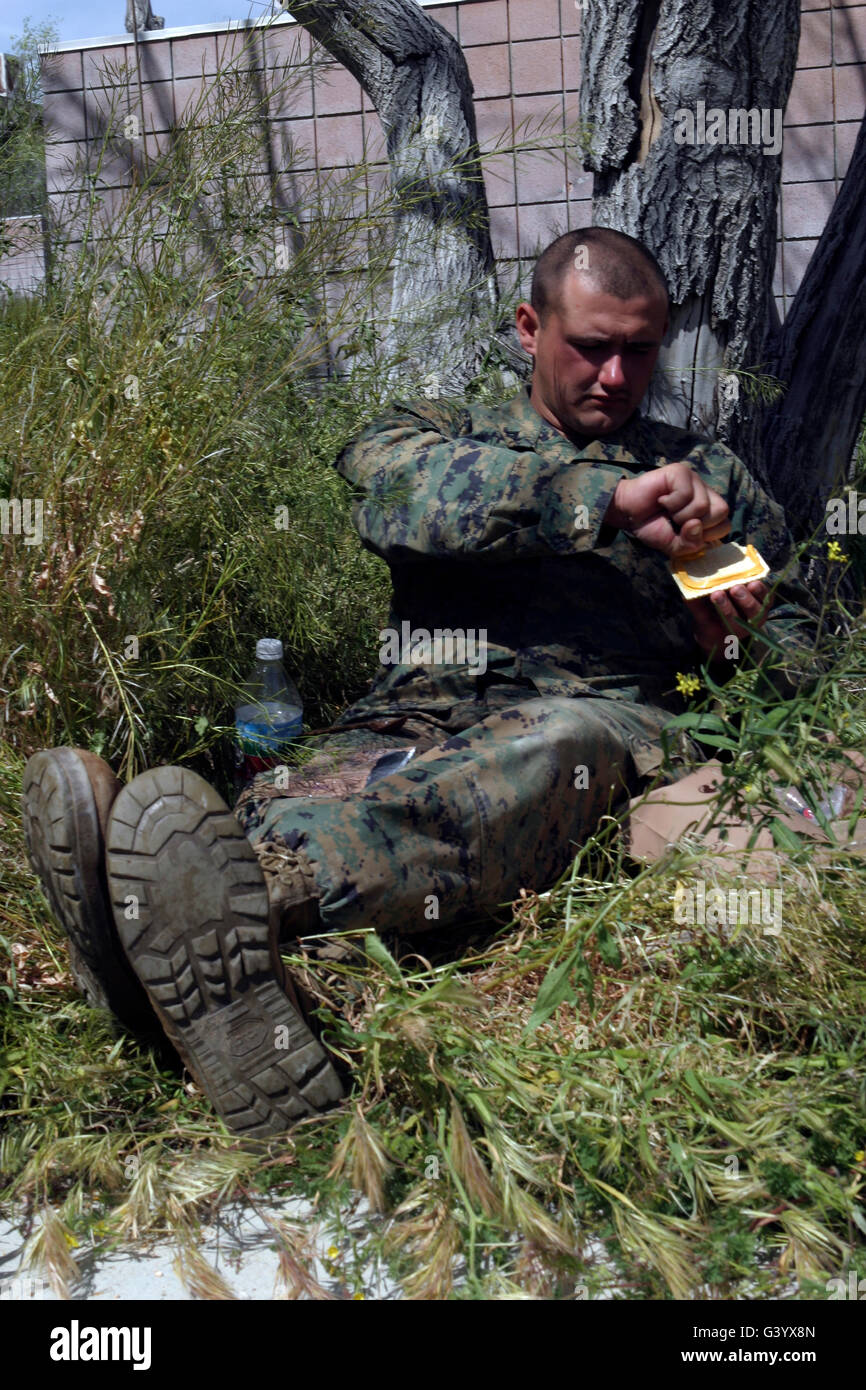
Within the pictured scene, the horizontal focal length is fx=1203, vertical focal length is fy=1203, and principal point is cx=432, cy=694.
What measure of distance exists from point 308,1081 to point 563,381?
1.53 meters

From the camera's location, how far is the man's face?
8.00 ft

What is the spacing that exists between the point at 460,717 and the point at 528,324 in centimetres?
90

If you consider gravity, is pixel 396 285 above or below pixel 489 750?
above

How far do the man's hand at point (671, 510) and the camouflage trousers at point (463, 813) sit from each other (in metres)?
0.34

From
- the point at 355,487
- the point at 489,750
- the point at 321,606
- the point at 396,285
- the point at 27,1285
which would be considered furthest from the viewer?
the point at 396,285

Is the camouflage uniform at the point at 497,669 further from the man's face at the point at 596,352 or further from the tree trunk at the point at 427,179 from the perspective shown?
the tree trunk at the point at 427,179

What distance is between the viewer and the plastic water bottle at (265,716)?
2535 mm

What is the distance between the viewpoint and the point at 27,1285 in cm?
144

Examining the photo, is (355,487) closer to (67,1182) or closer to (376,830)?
(376,830)

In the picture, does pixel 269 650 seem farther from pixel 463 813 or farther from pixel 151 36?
pixel 151 36

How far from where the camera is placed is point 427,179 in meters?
3.45

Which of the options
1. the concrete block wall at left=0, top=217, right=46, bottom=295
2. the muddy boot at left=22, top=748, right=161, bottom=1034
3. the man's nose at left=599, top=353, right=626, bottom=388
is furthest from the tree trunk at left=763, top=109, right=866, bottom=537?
the muddy boot at left=22, top=748, right=161, bottom=1034

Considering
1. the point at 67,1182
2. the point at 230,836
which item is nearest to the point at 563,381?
the point at 230,836

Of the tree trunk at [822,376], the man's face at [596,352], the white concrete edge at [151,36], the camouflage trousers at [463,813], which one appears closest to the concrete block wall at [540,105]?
the white concrete edge at [151,36]
